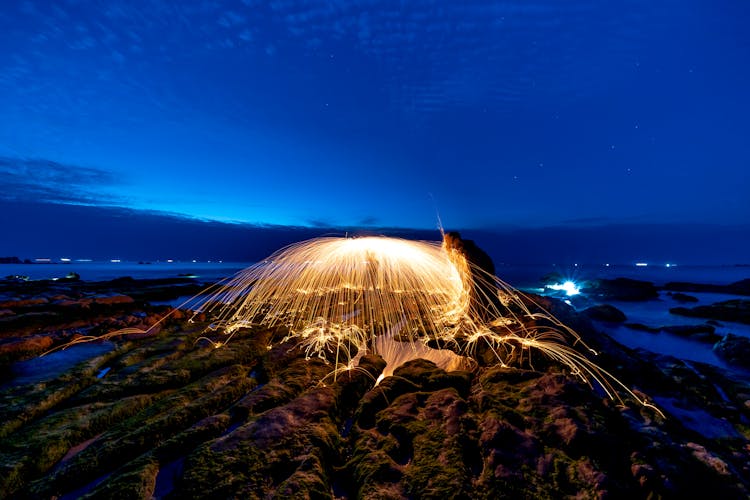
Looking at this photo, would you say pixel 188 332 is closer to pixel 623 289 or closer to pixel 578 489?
pixel 578 489

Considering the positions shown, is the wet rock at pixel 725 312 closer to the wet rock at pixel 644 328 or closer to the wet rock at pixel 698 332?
the wet rock at pixel 644 328

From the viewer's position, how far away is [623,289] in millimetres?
38375

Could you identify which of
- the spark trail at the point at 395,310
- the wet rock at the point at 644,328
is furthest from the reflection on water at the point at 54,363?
the wet rock at the point at 644,328

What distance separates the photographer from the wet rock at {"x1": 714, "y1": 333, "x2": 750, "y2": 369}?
11.8 m

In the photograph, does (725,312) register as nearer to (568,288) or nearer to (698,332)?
(698,332)

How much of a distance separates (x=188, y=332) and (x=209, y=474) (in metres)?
7.84

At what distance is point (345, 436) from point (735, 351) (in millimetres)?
17297

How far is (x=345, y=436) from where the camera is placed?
4719mm

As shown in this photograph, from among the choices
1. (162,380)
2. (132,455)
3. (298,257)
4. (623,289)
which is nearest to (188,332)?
(162,380)

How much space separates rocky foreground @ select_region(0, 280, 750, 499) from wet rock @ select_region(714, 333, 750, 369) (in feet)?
24.2

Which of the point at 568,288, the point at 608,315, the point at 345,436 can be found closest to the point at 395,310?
the point at 345,436

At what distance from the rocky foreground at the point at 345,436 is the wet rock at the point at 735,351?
7374 millimetres

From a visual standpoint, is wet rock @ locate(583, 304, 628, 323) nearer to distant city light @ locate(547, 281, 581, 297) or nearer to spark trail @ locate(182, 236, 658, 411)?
spark trail @ locate(182, 236, 658, 411)

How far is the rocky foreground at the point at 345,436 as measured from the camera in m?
3.34
